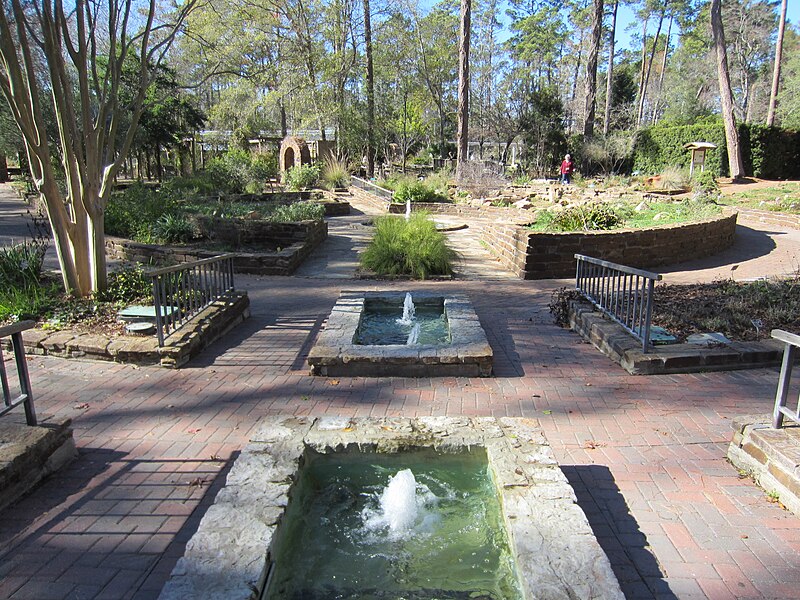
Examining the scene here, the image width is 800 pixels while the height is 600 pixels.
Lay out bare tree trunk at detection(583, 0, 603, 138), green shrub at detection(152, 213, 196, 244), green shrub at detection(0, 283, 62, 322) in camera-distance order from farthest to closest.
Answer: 1. bare tree trunk at detection(583, 0, 603, 138)
2. green shrub at detection(152, 213, 196, 244)
3. green shrub at detection(0, 283, 62, 322)

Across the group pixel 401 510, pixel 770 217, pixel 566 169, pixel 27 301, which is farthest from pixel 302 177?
pixel 401 510

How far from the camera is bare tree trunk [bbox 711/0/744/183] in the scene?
22078 millimetres

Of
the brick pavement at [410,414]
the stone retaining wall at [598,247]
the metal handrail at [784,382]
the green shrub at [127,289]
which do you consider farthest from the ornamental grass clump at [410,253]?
the metal handrail at [784,382]

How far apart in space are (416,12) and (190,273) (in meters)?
35.7

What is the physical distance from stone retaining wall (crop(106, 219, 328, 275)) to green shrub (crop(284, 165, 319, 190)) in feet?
40.9

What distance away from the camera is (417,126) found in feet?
128

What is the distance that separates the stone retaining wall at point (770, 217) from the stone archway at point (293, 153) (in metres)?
19.1

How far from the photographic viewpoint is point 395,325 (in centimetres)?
641

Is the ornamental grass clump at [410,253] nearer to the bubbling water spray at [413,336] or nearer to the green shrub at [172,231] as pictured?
the bubbling water spray at [413,336]

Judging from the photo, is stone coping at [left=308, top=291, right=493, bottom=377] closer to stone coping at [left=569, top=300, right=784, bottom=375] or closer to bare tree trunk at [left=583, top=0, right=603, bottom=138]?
stone coping at [left=569, top=300, right=784, bottom=375]

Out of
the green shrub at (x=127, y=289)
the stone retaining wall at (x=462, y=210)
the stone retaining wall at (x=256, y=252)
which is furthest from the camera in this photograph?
the stone retaining wall at (x=462, y=210)

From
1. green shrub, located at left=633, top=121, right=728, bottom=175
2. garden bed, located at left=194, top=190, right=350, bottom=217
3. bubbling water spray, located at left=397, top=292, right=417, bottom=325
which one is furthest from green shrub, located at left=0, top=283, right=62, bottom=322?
green shrub, located at left=633, top=121, right=728, bottom=175

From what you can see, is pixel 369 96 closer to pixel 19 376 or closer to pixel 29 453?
pixel 19 376

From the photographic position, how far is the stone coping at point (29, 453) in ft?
9.46
